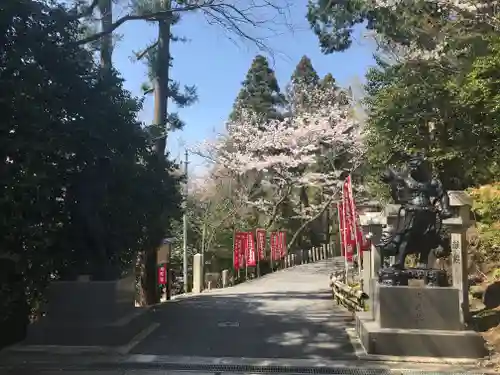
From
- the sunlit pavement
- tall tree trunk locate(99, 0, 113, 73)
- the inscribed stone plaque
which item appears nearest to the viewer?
the sunlit pavement

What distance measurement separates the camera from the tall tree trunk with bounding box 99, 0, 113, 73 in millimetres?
9860

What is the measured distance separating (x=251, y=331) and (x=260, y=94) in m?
30.5

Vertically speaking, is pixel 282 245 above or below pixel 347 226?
below

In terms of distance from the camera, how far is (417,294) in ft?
24.5

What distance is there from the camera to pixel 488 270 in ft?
40.3

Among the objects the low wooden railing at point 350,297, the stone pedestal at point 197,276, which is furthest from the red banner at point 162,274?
the low wooden railing at point 350,297

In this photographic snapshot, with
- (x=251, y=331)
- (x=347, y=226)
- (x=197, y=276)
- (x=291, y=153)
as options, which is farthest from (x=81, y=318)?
(x=291, y=153)

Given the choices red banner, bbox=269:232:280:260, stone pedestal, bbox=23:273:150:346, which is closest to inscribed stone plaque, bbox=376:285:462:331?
stone pedestal, bbox=23:273:150:346

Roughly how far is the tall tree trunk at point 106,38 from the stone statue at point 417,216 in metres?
5.94

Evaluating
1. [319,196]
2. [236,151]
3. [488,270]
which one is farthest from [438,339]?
[319,196]

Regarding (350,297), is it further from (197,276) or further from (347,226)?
(197,276)

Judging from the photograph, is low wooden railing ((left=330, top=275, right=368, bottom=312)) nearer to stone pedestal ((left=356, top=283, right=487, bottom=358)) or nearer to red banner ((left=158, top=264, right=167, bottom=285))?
stone pedestal ((left=356, top=283, right=487, bottom=358))

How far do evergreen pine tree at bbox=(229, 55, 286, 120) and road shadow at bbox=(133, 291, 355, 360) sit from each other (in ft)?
83.1

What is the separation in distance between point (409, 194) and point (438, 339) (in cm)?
223
